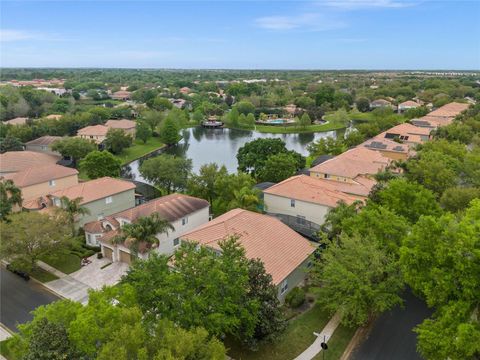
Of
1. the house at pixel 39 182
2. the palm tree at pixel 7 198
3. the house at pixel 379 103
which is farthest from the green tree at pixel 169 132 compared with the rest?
the house at pixel 379 103

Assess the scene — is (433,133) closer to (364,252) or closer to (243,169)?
(243,169)

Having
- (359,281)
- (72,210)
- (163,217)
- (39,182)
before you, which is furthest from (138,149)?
(359,281)

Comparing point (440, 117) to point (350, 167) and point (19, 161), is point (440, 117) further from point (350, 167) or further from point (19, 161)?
point (19, 161)

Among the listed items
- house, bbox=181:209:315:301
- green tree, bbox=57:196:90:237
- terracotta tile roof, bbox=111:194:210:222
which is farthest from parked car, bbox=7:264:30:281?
house, bbox=181:209:315:301

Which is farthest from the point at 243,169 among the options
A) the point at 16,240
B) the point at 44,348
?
the point at 44,348

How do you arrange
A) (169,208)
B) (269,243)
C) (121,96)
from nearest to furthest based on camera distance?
(269,243) → (169,208) → (121,96)

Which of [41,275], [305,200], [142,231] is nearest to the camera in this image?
[142,231]
